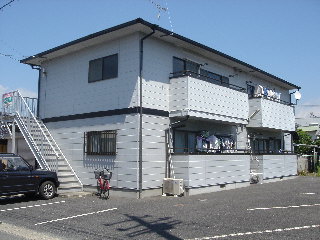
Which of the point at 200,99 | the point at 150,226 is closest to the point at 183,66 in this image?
the point at 200,99

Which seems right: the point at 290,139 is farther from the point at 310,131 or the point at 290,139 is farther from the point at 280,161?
the point at 310,131

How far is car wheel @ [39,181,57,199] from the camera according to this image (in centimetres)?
1229

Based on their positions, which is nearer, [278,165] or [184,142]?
[184,142]

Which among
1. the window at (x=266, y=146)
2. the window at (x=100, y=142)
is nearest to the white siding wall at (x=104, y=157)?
the window at (x=100, y=142)

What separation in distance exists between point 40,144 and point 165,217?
8630 mm

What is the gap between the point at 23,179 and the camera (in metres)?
11.9

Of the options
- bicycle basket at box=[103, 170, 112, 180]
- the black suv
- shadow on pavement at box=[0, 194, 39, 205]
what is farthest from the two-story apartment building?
shadow on pavement at box=[0, 194, 39, 205]

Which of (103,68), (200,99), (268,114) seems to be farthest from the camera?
(268,114)

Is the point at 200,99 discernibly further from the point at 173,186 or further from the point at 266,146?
the point at 266,146

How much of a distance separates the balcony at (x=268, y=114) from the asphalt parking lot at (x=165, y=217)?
6.31 meters

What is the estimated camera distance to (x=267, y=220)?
847 centimetres

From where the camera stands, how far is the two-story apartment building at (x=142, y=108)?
43.5ft

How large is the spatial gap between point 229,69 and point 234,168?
571cm

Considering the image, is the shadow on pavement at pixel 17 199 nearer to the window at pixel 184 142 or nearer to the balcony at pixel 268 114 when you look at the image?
the window at pixel 184 142
